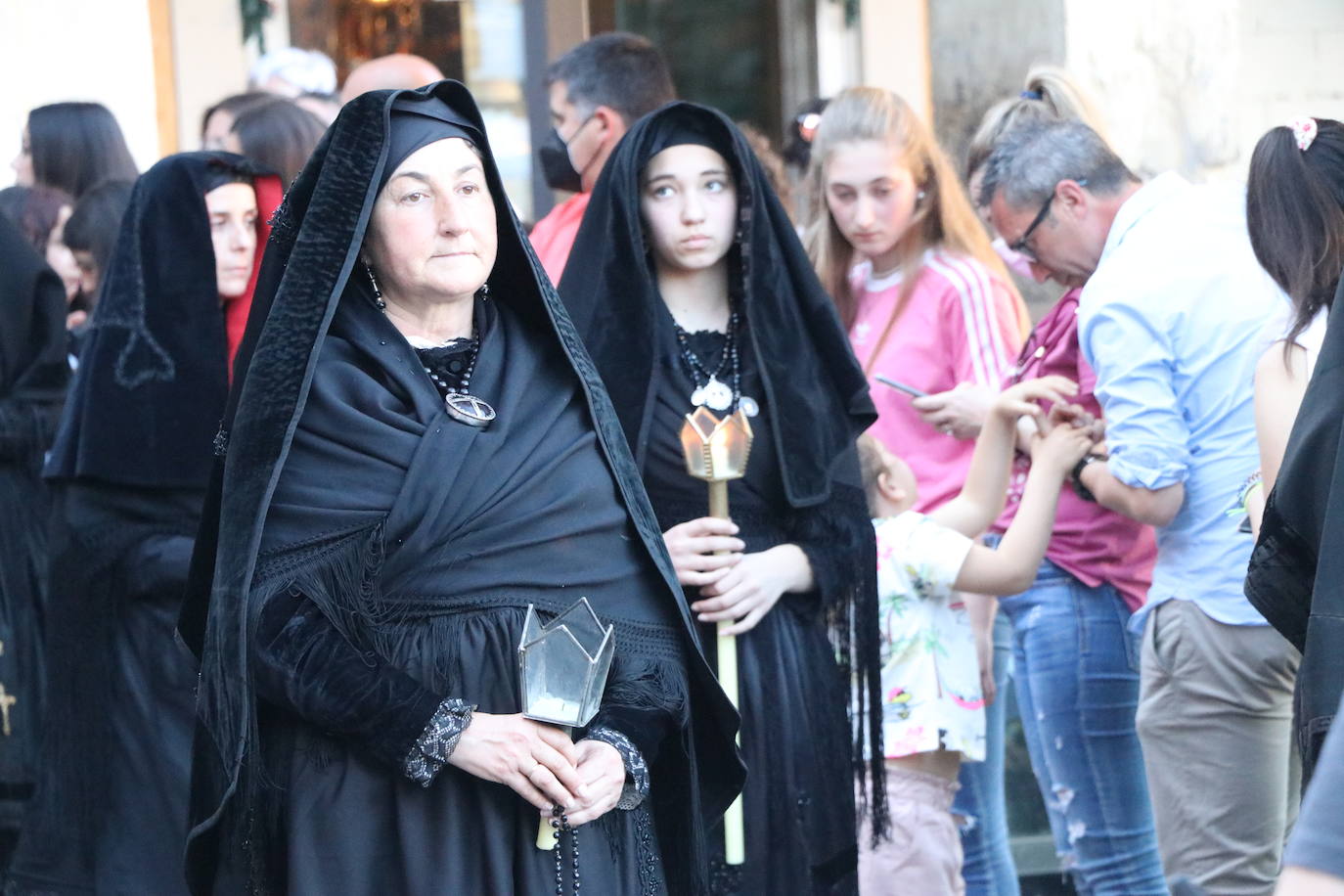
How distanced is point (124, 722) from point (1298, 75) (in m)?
5.63

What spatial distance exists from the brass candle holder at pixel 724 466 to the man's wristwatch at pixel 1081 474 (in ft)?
3.30

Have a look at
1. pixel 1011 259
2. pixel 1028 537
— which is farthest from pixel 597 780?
pixel 1011 259

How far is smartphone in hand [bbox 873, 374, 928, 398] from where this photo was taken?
15.1 feet

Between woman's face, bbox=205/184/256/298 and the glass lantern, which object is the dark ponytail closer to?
the glass lantern

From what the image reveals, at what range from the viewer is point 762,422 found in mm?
3826

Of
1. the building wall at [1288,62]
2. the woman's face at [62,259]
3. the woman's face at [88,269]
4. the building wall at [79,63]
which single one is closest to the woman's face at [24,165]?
the woman's face at [62,259]

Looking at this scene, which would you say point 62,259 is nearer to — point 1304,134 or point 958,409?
point 958,409

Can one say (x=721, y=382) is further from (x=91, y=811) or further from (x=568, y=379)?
(x=91, y=811)

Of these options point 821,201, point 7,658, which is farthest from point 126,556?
point 821,201

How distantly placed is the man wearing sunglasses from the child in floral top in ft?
0.58

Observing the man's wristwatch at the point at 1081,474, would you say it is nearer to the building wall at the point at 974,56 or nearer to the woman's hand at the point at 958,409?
the woman's hand at the point at 958,409

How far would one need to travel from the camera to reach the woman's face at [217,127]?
5.84m

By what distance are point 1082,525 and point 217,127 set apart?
316 centimetres

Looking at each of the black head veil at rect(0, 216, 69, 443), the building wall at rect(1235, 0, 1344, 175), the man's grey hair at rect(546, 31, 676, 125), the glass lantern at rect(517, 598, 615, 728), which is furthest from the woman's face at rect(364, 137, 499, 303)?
the building wall at rect(1235, 0, 1344, 175)
